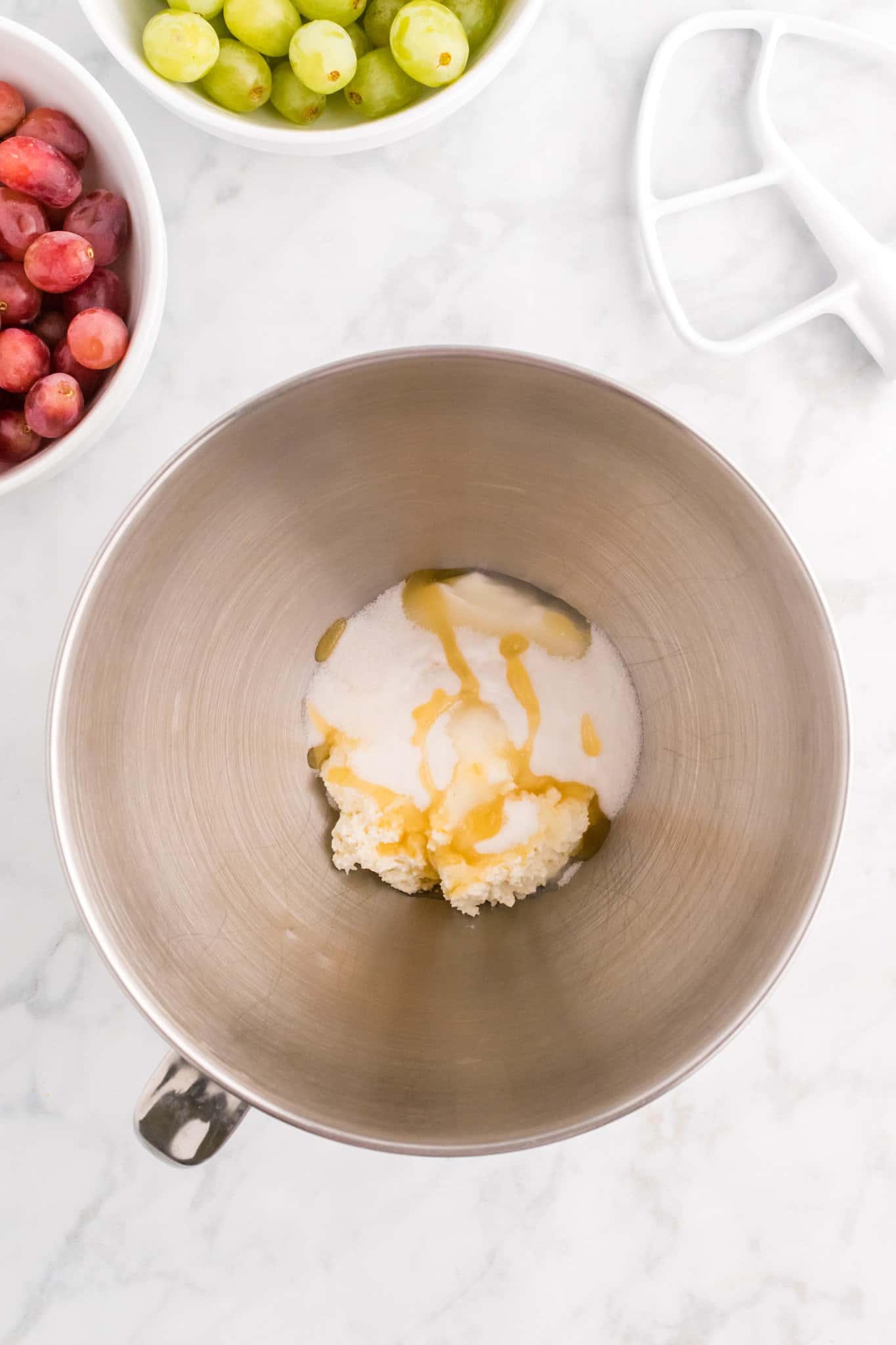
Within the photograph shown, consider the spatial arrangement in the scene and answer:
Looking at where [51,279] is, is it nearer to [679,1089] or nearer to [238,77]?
[238,77]

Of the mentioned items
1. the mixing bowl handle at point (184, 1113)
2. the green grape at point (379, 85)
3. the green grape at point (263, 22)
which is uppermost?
the green grape at point (379, 85)

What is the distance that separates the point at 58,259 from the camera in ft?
1.92

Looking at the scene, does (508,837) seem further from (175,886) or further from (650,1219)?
(650,1219)

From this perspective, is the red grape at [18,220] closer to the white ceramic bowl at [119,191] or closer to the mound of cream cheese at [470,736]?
the white ceramic bowl at [119,191]

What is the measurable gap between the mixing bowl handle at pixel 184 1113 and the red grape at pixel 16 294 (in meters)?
0.45

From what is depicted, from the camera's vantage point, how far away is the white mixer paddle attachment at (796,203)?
69cm

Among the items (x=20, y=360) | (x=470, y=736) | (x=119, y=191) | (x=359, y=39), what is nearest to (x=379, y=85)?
(x=359, y=39)

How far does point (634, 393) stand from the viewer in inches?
22.5

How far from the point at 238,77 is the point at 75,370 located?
20cm

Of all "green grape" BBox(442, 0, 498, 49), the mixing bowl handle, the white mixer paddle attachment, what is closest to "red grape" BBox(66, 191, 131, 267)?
"green grape" BBox(442, 0, 498, 49)

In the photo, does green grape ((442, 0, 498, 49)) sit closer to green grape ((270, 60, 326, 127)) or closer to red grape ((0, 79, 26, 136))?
green grape ((270, 60, 326, 127))

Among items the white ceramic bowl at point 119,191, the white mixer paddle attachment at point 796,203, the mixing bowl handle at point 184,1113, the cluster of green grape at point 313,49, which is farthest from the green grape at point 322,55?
the mixing bowl handle at point 184,1113

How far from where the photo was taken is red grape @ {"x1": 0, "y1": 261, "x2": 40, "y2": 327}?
601 millimetres

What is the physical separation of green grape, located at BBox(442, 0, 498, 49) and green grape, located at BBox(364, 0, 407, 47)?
1.3 inches
